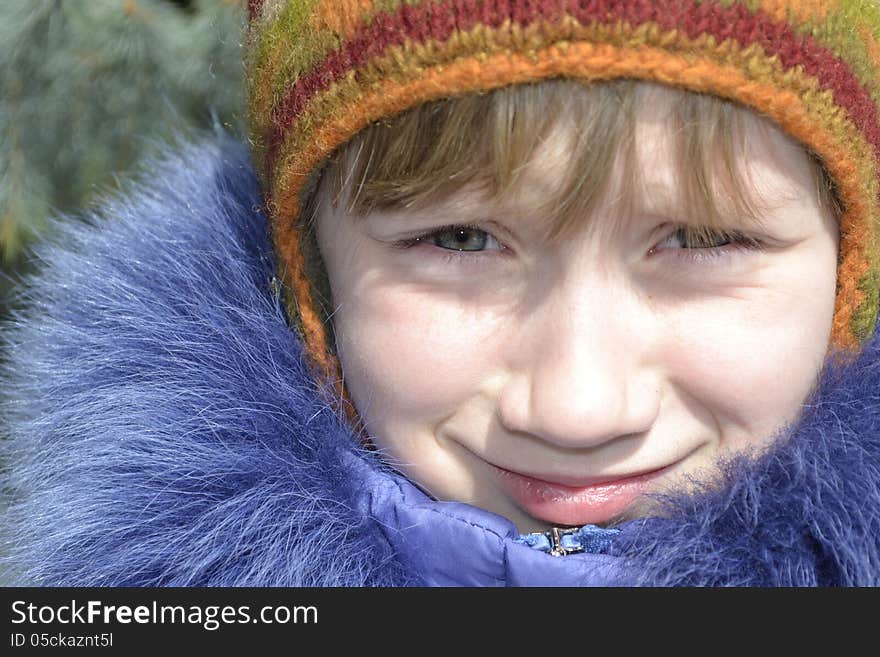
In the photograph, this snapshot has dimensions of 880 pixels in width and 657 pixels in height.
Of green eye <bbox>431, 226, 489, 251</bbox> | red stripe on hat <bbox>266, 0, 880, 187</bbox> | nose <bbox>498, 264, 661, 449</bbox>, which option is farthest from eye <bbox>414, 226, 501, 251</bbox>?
red stripe on hat <bbox>266, 0, 880, 187</bbox>

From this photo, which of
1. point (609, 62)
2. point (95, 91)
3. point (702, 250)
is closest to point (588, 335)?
point (702, 250)

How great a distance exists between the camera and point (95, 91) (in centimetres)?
174

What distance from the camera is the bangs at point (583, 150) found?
100cm

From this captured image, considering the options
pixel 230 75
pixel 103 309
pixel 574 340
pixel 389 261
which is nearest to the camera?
pixel 574 340

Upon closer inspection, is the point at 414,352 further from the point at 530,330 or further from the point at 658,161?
the point at 658,161

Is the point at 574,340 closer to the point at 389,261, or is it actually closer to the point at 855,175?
the point at 389,261

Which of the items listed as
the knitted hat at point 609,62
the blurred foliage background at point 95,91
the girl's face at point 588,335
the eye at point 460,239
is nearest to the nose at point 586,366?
the girl's face at point 588,335

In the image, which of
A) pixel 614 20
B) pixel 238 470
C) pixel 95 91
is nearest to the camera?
pixel 614 20

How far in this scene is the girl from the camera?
1.00m

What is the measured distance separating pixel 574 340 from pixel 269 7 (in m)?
0.60

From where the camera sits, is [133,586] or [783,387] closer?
[783,387]

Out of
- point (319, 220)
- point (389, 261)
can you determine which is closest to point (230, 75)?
point (319, 220)

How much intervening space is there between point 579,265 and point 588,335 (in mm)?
76

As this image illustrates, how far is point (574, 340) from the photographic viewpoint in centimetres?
105
